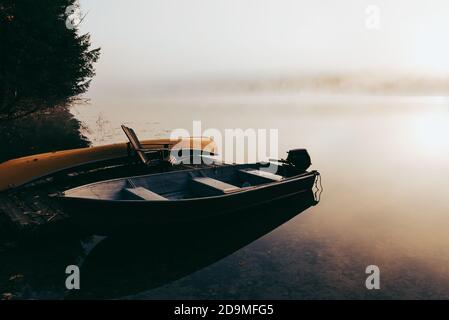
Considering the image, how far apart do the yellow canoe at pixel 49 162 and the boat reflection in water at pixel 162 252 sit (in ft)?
19.1

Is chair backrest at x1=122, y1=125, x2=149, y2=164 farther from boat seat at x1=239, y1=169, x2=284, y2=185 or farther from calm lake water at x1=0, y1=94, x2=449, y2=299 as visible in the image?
calm lake water at x1=0, y1=94, x2=449, y2=299

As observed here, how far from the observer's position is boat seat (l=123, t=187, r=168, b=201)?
391 inches

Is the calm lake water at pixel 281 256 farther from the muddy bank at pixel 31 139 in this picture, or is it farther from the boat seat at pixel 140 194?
the muddy bank at pixel 31 139

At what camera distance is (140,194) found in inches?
402

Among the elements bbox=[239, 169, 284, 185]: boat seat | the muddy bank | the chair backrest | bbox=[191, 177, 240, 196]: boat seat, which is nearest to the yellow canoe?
the chair backrest

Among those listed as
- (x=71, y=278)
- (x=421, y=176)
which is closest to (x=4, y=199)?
(x=71, y=278)

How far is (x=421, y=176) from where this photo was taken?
20406 millimetres

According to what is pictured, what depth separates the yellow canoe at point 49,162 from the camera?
1312 centimetres

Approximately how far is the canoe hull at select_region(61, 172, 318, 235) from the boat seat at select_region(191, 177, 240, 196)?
0.46 m

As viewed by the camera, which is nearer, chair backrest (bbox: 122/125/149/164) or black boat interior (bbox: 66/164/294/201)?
black boat interior (bbox: 66/164/294/201)

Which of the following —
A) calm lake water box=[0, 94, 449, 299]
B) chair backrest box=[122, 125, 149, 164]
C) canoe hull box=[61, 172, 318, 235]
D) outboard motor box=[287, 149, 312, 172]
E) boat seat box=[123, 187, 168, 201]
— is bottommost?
calm lake water box=[0, 94, 449, 299]

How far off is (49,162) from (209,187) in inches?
308
